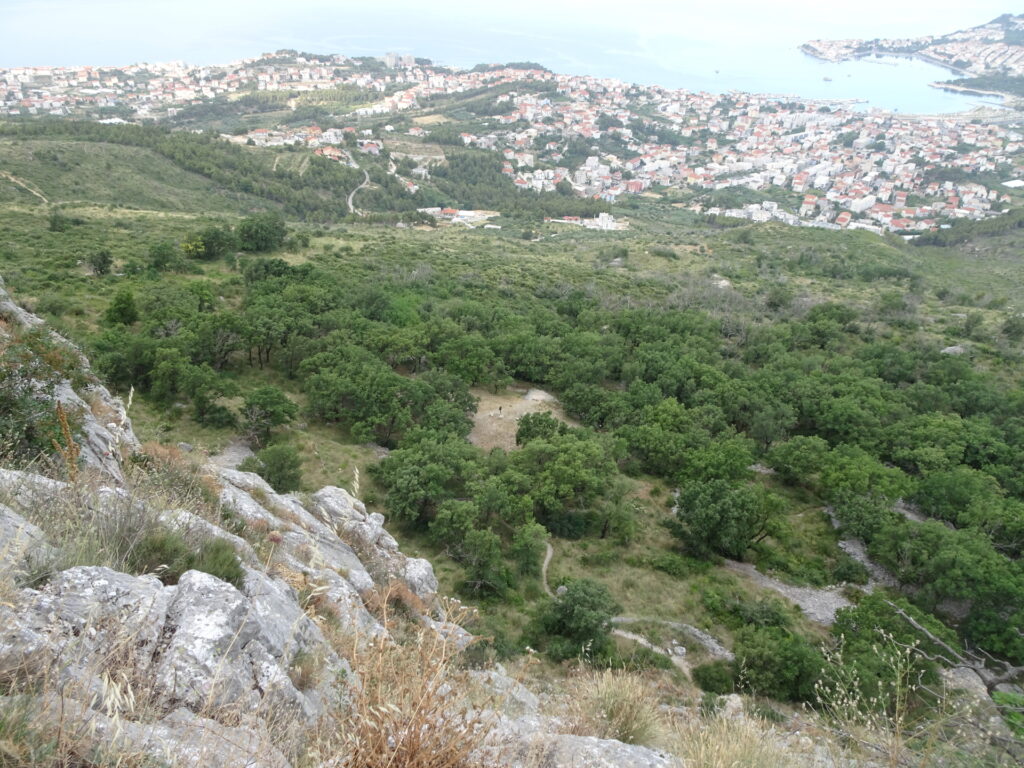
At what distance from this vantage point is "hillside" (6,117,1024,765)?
658 centimetres

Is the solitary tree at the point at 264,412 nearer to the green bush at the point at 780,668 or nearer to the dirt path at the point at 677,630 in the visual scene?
the dirt path at the point at 677,630

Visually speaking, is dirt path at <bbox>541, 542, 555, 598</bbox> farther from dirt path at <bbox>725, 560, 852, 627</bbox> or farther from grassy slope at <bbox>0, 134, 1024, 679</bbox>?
dirt path at <bbox>725, 560, 852, 627</bbox>

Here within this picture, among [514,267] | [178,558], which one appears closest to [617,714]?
[178,558]

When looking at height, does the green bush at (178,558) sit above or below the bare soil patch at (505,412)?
above

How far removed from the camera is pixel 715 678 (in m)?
11.8

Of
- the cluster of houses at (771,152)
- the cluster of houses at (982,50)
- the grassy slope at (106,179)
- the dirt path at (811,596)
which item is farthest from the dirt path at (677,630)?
the cluster of houses at (982,50)

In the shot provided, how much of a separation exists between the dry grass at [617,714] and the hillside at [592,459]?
59 millimetres

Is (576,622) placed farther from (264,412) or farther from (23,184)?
(23,184)

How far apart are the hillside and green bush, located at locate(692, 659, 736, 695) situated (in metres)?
0.05

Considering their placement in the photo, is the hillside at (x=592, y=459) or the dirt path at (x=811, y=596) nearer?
the hillside at (x=592, y=459)

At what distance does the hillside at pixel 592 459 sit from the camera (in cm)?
658

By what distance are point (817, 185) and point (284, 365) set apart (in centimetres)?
10529

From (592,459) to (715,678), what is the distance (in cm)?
700

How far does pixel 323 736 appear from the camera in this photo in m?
2.89
